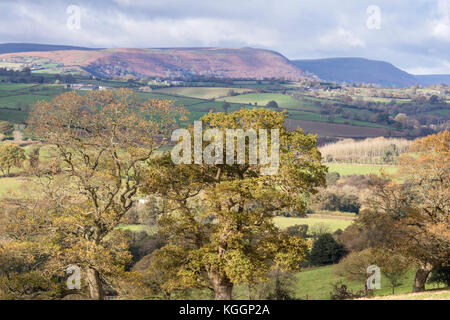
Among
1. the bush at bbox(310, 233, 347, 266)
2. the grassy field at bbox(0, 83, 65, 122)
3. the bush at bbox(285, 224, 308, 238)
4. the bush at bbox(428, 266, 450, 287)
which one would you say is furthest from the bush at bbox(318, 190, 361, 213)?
the grassy field at bbox(0, 83, 65, 122)

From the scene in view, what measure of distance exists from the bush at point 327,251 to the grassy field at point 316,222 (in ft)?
40.8

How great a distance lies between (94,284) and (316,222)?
2704 inches

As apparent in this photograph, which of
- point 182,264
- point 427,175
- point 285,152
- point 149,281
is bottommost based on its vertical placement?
point 149,281

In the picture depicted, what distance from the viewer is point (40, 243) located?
26.1 meters

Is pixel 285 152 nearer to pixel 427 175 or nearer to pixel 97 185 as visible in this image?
pixel 97 185

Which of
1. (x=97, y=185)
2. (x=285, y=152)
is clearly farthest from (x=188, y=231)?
(x=285, y=152)

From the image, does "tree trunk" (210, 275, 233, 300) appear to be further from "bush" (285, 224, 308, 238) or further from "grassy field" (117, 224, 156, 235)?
"bush" (285, 224, 308, 238)

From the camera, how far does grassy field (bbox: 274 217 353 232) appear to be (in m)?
86.8

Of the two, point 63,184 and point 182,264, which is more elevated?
point 63,184

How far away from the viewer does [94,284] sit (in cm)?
2742

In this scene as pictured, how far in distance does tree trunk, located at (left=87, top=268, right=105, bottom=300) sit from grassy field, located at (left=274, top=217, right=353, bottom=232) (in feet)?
197

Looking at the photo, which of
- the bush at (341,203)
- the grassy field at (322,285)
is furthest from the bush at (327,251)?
the bush at (341,203)

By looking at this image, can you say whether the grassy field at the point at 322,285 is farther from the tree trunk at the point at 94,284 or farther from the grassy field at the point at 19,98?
the grassy field at the point at 19,98
